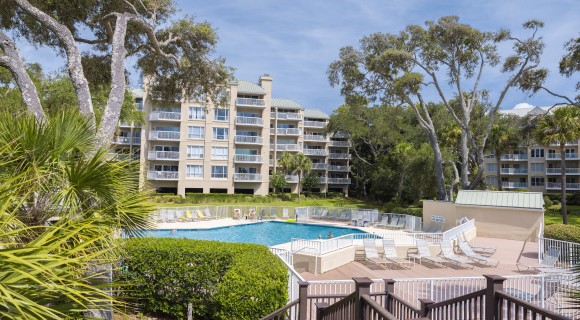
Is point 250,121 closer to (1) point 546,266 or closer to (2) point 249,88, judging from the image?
(2) point 249,88

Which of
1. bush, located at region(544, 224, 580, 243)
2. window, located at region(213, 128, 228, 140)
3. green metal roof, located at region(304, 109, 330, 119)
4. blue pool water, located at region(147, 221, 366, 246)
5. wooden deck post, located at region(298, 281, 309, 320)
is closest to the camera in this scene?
wooden deck post, located at region(298, 281, 309, 320)

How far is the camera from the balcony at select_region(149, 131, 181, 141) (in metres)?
43.8

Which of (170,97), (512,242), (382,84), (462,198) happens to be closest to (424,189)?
(382,84)

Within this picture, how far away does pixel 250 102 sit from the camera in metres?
46.7

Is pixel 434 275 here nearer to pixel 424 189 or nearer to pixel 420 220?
pixel 420 220

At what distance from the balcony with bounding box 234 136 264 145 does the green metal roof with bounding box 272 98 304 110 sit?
760 cm


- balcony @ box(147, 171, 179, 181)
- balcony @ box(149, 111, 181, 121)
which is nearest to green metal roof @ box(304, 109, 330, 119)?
balcony @ box(149, 111, 181, 121)

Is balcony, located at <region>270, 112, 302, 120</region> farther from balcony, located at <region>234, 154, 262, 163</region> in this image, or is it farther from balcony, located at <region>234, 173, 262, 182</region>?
balcony, located at <region>234, 173, 262, 182</region>

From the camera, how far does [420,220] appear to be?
961 inches

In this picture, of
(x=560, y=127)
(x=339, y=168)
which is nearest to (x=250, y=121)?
(x=339, y=168)

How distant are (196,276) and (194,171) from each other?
3810 centimetres

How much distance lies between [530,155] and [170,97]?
5936 cm

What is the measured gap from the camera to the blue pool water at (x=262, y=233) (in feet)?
75.9

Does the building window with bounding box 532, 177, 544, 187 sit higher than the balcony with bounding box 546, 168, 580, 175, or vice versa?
the balcony with bounding box 546, 168, 580, 175
